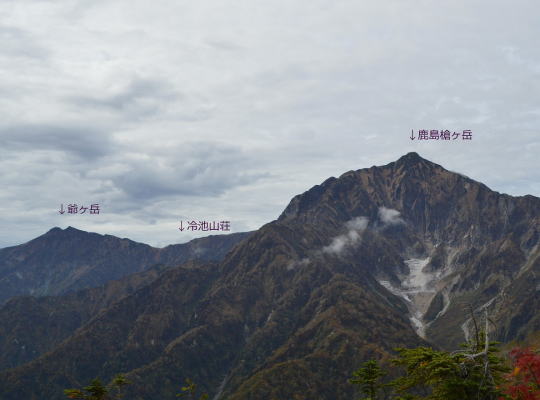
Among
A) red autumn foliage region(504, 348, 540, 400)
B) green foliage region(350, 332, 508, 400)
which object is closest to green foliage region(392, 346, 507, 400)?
green foliage region(350, 332, 508, 400)

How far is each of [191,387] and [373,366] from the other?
22.4 metres

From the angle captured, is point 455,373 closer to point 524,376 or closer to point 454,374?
point 454,374

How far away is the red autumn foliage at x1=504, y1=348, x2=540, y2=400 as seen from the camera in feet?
100

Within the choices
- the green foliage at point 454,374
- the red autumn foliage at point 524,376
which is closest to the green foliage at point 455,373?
the green foliage at point 454,374

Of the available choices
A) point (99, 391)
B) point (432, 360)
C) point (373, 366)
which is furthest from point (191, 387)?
point (432, 360)

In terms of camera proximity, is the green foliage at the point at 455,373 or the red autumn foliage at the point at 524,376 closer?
the red autumn foliage at the point at 524,376

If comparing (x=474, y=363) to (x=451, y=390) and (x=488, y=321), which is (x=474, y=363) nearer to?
(x=451, y=390)

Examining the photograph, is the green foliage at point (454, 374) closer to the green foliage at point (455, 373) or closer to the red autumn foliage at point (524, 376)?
the green foliage at point (455, 373)

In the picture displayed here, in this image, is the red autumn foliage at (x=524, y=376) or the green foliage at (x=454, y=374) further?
the green foliage at (x=454, y=374)

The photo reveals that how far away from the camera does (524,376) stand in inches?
1314

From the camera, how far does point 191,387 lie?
52.5m

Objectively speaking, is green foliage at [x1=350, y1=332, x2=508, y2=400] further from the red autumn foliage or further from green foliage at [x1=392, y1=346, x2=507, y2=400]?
the red autumn foliage

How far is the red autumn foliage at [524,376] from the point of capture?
100ft

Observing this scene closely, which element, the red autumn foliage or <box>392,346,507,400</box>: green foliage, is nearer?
the red autumn foliage
